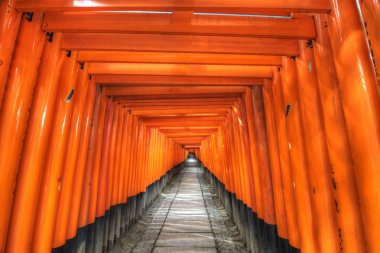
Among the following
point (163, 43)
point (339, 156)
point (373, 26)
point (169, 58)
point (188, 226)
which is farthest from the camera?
point (188, 226)

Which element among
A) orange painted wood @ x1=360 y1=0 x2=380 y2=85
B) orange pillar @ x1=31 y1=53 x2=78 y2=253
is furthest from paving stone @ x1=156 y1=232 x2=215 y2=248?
orange painted wood @ x1=360 y1=0 x2=380 y2=85

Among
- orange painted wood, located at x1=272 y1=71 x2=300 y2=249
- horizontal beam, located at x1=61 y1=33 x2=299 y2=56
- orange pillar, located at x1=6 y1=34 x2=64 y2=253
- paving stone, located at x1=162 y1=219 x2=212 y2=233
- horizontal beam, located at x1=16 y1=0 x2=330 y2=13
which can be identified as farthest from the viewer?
paving stone, located at x1=162 y1=219 x2=212 y2=233

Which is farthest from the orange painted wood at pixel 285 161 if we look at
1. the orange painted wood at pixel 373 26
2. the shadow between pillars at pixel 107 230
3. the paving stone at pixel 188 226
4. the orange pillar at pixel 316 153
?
the paving stone at pixel 188 226

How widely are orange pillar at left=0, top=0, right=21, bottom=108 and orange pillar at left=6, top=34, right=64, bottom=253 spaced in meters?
0.37

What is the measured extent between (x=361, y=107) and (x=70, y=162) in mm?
3028

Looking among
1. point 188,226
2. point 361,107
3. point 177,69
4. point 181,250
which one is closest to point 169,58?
point 177,69

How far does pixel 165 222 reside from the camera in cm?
665

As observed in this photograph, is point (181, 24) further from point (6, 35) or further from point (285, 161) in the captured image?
point (285, 161)

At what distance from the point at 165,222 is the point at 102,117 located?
4236mm

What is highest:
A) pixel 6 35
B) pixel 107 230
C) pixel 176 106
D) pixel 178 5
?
pixel 176 106

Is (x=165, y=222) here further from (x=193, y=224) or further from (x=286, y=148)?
(x=286, y=148)

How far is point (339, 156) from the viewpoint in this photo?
1692 millimetres

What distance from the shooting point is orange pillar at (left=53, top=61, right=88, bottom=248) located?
8.39 ft

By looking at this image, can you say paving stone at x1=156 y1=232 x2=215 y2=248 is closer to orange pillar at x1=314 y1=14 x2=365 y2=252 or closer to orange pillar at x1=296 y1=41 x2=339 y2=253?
orange pillar at x1=296 y1=41 x2=339 y2=253
